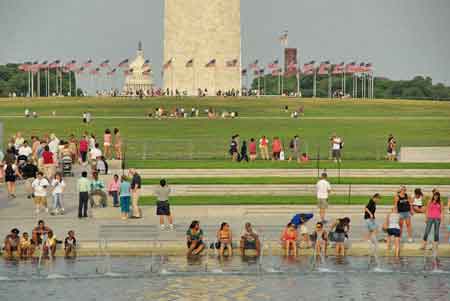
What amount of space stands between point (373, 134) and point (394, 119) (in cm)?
1593

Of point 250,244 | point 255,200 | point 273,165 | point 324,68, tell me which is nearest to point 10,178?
point 255,200

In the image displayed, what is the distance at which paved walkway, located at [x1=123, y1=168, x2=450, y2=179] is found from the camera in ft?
177

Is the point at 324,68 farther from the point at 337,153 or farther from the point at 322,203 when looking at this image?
the point at 322,203

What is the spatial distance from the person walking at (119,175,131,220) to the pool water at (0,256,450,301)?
667 centimetres

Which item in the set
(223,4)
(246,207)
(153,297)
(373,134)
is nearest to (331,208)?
(246,207)

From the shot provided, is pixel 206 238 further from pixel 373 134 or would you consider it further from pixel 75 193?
pixel 373 134

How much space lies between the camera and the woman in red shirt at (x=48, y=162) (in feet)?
160

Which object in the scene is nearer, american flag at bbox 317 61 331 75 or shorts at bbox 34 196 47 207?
shorts at bbox 34 196 47 207

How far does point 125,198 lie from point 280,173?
12771 millimetres

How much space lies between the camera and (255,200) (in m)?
46.6

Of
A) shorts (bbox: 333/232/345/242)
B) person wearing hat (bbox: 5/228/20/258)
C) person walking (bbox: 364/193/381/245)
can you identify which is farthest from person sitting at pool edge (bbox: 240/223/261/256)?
person wearing hat (bbox: 5/228/20/258)

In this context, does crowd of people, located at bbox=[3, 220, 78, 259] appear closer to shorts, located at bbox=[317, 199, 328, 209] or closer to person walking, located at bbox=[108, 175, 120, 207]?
person walking, located at bbox=[108, 175, 120, 207]

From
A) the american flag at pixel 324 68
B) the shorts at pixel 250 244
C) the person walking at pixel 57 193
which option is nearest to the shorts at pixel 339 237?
the shorts at pixel 250 244

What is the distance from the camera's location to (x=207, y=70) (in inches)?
5684
